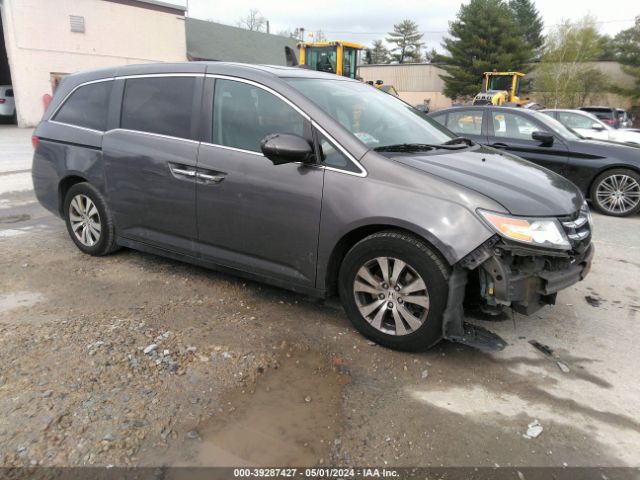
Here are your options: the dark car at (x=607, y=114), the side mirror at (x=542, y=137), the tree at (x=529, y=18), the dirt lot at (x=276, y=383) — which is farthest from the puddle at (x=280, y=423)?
the tree at (x=529, y=18)

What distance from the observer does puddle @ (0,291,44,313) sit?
379 centimetres

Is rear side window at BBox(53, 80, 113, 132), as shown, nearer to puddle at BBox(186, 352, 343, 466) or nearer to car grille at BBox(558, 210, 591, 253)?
puddle at BBox(186, 352, 343, 466)

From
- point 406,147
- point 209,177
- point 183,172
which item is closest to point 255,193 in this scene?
point 209,177

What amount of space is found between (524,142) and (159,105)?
19.4 ft

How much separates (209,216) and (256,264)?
53 centimetres

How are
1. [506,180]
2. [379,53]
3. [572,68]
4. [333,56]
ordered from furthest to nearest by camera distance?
[379,53], [572,68], [333,56], [506,180]

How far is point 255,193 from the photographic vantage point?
140 inches

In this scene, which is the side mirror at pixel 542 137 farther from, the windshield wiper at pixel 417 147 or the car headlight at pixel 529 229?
the car headlight at pixel 529 229

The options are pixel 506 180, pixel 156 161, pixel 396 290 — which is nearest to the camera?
pixel 396 290

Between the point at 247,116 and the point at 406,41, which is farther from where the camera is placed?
the point at 406,41

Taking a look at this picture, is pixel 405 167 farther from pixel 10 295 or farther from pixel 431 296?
pixel 10 295

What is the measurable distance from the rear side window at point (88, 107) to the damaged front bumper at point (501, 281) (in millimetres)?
3402

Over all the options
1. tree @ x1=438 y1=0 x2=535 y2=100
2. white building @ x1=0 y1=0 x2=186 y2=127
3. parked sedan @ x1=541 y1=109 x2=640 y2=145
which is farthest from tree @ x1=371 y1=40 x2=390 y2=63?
parked sedan @ x1=541 y1=109 x2=640 y2=145

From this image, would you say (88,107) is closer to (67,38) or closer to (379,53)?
(67,38)
